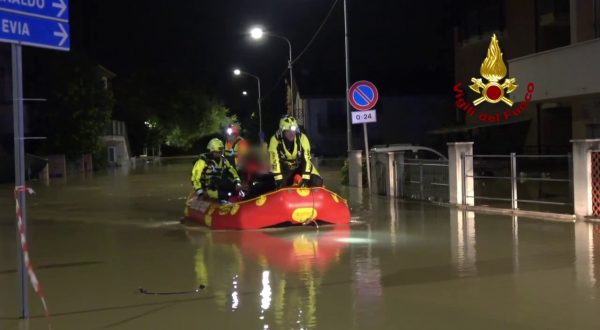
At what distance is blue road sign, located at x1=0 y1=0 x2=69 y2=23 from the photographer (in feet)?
20.5

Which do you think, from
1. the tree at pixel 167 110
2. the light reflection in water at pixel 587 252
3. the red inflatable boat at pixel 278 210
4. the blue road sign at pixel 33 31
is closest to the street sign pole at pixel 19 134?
the blue road sign at pixel 33 31

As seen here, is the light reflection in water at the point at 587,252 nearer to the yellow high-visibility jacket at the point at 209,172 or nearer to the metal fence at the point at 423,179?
the metal fence at the point at 423,179

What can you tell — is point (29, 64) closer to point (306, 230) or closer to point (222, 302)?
point (306, 230)

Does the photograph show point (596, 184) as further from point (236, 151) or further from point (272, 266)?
point (236, 151)

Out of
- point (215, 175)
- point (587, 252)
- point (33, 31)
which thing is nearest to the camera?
point (33, 31)

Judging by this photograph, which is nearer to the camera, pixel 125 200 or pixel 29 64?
pixel 125 200

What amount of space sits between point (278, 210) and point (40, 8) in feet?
22.6

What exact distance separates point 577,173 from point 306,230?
5.62 meters

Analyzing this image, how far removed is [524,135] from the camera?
101ft

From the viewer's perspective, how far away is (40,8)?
6.58 meters

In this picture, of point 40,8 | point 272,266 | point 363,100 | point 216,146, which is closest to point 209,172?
point 216,146

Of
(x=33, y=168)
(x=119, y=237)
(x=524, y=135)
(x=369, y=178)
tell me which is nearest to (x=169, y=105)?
(x=33, y=168)

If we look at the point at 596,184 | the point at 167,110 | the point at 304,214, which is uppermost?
the point at 167,110

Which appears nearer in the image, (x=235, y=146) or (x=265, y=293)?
(x=265, y=293)
